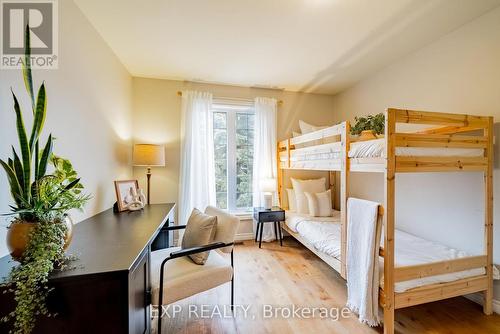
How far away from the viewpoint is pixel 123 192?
7.45ft

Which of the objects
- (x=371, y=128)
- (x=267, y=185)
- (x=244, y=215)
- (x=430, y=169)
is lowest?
(x=244, y=215)

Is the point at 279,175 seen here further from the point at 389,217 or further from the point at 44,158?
the point at 44,158

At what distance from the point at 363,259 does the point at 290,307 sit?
0.77 meters

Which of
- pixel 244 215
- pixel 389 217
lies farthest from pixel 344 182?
pixel 244 215

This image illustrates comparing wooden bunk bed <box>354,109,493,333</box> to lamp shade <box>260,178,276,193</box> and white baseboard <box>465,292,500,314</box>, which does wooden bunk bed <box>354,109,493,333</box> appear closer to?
white baseboard <box>465,292,500,314</box>

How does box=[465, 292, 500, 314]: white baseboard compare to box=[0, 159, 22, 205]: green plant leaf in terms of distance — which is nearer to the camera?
box=[0, 159, 22, 205]: green plant leaf

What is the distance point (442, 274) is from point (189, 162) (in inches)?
116

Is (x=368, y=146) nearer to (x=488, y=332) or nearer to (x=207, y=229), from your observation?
(x=207, y=229)

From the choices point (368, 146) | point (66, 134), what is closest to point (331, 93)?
point (368, 146)

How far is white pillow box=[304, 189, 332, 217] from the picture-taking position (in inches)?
121

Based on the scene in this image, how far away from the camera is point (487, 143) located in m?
1.78

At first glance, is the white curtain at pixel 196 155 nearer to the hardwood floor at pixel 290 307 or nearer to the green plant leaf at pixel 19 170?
the hardwood floor at pixel 290 307

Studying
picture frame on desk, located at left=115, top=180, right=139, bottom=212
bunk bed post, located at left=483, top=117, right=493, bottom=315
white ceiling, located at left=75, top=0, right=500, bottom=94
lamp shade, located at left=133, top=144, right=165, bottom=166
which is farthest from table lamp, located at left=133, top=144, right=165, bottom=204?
bunk bed post, located at left=483, top=117, right=493, bottom=315

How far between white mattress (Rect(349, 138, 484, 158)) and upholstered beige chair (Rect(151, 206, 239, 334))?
1.23 meters
